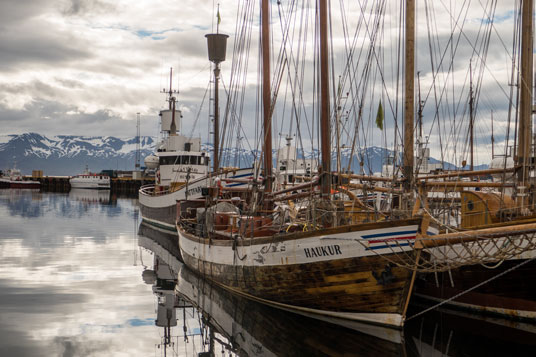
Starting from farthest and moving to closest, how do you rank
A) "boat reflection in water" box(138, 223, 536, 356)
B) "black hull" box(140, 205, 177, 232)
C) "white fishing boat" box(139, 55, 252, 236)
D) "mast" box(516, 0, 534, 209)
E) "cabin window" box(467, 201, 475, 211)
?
"black hull" box(140, 205, 177, 232), "white fishing boat" box(139, 55, 252, 236), "cabin window" box(467, 201, 475, 211), "mast" box(516, 0, 534, 209), "boat reflection in water" box(138, 223, 536, 356)

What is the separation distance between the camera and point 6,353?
38.5 feet

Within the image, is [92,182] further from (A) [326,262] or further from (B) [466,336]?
(B) [466,336]

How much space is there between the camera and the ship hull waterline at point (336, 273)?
12.2 metres

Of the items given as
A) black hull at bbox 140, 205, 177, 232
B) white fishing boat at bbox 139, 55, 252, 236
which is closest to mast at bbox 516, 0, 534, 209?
white fishing boat at bbox 139, 55, 252, 236

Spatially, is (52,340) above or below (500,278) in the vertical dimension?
below

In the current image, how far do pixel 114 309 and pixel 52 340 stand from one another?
3050 millimetres

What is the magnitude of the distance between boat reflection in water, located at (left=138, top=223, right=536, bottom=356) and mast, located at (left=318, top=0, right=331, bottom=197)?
12.0 ft

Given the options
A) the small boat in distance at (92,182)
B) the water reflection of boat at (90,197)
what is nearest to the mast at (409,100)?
the water reflection of boat at (90,197)

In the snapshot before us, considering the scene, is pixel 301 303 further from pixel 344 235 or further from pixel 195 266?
pixel 195 266

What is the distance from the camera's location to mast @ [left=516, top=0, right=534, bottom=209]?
15.3m

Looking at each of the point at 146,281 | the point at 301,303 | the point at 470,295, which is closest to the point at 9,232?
the point at 146,281

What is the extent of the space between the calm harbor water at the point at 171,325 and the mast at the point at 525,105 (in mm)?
3932

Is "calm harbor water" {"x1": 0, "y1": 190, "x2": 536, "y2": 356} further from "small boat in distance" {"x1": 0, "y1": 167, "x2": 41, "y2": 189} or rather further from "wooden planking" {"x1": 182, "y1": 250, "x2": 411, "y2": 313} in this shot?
"small boat in distance" {"x1": 0, "y1": 167, "x2": 41, "y2": 189}

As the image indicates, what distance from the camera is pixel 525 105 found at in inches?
642
